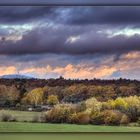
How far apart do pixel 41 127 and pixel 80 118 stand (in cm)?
53

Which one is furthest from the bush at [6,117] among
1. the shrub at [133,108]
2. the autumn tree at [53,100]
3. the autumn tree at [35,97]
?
the shrub at [133,108]

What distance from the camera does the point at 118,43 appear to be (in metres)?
6.05

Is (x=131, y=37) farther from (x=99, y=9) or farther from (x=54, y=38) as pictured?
(x=54, y=38)

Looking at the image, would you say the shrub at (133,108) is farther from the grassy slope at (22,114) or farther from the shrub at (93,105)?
the grassy slope at (22,114)

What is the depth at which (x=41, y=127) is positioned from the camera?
233 inches

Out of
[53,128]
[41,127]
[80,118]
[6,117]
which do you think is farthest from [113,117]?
[6,117]

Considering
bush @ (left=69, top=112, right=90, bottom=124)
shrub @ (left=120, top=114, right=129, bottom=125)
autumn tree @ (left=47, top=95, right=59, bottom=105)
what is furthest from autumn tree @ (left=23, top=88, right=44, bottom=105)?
shrub @ (left=120, top=114, right=129, bottom=125)

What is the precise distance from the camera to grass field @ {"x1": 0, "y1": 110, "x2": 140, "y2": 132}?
5.92 m

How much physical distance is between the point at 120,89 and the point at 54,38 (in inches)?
44.0

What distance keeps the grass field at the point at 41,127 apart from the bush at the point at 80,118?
0.18ft

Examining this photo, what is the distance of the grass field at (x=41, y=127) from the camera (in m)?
5.92

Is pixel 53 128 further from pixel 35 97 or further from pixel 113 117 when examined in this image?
pixel 113 117

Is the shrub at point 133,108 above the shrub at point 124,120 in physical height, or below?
above

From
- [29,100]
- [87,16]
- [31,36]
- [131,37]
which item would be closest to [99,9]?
[87,16]
